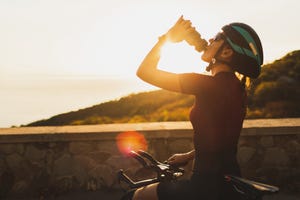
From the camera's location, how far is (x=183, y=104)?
17750 mm

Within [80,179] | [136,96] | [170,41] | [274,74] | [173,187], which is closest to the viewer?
[173,187]

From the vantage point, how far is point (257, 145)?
7.18 m

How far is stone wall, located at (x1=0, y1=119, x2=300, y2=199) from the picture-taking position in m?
7.14

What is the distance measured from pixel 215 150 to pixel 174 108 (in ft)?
48.5

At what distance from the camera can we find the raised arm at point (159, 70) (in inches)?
103

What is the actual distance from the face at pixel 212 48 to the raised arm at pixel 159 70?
0.51 ft

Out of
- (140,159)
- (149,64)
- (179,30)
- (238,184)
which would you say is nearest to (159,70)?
(149,64)

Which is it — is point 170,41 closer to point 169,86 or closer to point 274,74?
point 169,86

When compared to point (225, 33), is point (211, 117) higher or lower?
lower

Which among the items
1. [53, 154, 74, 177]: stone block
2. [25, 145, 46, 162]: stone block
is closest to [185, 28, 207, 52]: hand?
[53, 154, 74, 177]: stone block

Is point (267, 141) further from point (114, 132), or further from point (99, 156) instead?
point (99, 156)

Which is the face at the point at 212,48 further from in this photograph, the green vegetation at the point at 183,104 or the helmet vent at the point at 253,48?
the green vegetation at the point at 183,104

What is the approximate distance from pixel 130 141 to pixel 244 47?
463 centimetres

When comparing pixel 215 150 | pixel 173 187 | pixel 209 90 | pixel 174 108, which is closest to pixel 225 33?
pixel 209 90
